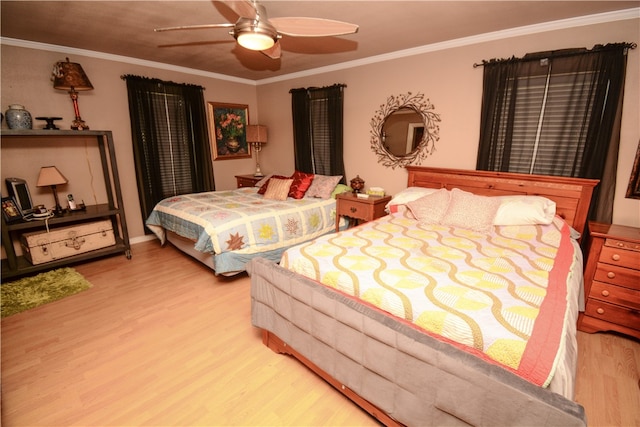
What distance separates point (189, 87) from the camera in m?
4.12

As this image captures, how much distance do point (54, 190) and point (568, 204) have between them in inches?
203

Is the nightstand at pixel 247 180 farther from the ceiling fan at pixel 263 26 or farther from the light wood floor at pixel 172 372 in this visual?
the ceiling fan at pixel 263 26

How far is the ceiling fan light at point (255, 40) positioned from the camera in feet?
5.30

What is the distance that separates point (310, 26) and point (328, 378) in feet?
6.87

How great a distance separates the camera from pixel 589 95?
2354mm

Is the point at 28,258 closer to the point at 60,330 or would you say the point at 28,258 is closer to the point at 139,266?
the point at 139,266

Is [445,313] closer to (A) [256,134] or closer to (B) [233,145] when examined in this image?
(A) [256,134]

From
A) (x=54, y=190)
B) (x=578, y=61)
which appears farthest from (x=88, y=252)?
(x=578, y=61)

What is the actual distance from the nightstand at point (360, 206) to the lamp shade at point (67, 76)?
9.66 feet

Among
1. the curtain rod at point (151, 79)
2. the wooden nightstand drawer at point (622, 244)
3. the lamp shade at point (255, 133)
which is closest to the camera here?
the wooden nightstand drawer at point (622, 244)

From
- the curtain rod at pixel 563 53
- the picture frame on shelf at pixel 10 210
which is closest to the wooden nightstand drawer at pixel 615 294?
the curtain rod at pixel 563 53

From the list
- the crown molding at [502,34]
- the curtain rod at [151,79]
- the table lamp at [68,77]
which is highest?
the crown molding at [502,34]

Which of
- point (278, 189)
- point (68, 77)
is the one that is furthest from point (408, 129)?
point (68, 77)

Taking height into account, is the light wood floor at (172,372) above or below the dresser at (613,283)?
below
